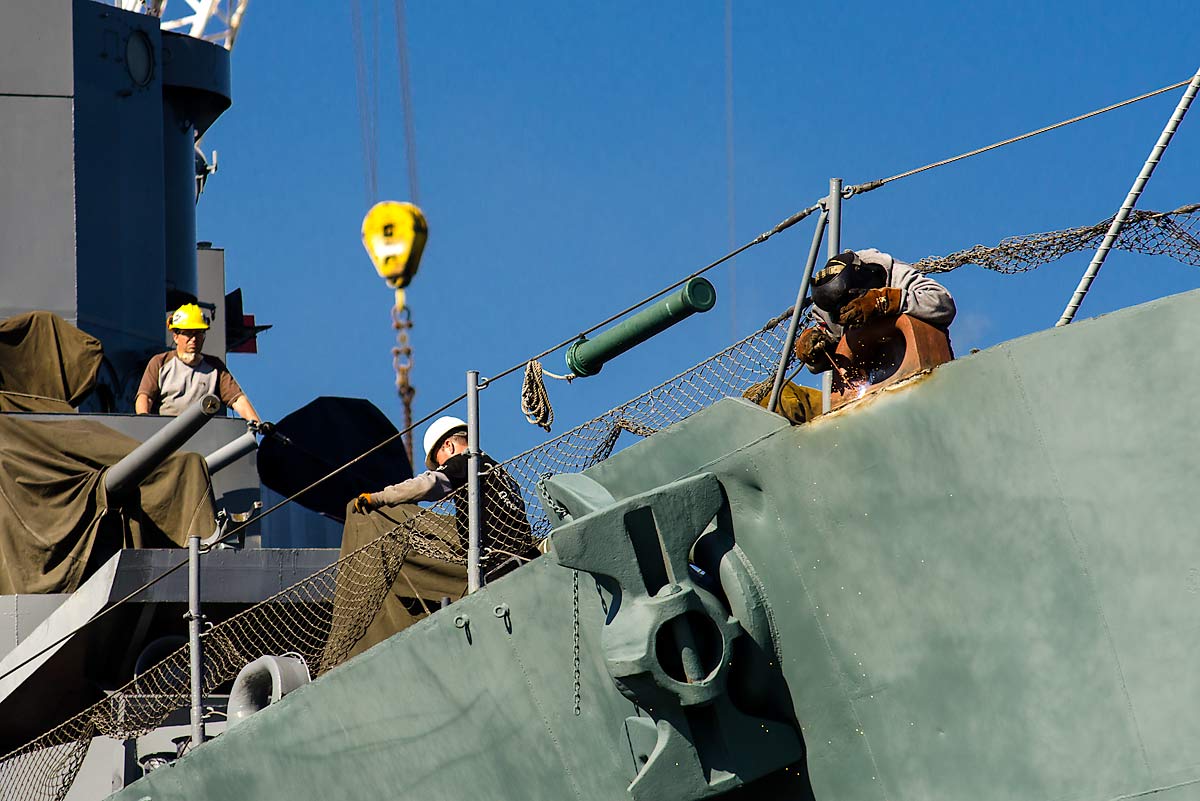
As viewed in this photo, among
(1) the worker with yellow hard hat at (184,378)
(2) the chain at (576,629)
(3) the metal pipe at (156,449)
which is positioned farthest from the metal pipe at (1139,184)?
(1) the worker with yellow hard hat at (184,378)

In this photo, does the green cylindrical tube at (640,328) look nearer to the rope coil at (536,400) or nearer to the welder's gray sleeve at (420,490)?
the rope coil at (536,400)

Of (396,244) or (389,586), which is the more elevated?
(396,244)

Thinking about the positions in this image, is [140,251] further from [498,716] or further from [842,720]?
[842,720]

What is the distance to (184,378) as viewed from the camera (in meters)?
11.4

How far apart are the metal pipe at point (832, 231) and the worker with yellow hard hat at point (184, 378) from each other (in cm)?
576

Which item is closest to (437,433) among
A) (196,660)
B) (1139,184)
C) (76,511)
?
(196,660)

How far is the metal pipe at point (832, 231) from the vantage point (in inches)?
239

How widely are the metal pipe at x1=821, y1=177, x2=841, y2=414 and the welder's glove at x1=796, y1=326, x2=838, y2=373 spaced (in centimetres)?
7

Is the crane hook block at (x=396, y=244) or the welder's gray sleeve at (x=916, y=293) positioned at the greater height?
the crane hook block at (x=396, y=244)

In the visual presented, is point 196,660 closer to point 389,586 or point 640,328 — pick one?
point 389,586

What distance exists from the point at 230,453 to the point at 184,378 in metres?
0.89

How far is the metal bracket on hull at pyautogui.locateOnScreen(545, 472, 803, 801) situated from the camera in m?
5.52

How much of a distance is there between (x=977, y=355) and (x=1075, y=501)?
493mm

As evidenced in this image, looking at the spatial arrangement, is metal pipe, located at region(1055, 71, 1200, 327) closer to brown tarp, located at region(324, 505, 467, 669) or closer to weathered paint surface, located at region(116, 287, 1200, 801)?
weathered paint surface, located at region(116, 287, 1200, 801)
